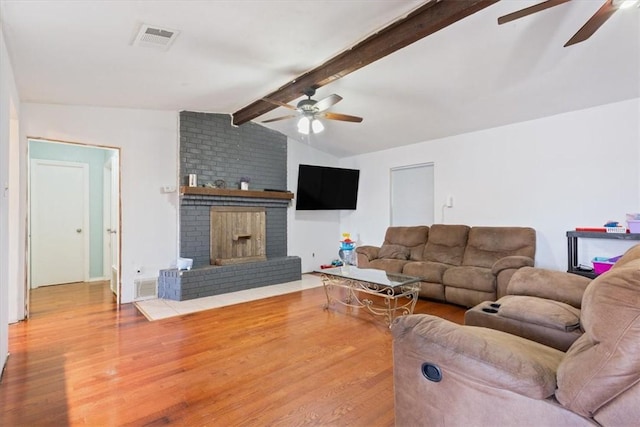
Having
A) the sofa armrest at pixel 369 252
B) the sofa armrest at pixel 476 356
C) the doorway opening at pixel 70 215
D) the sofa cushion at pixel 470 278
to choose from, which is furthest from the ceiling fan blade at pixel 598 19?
the doorway opening at pixel 70 215

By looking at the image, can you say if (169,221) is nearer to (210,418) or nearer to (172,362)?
(172,362)

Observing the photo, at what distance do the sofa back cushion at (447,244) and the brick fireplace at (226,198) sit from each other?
220 centimetres

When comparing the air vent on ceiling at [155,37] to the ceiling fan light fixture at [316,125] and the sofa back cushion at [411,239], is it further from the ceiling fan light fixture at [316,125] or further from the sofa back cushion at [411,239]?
the sofa back cushion at [411,239]

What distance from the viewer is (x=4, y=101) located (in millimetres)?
2393

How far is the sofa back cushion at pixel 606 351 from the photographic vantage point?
0.98 m

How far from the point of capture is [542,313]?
6.66 feet

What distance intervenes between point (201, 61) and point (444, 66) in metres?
2.30

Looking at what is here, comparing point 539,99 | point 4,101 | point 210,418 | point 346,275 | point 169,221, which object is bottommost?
point 210,418

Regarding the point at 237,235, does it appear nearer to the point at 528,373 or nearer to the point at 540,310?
the point at 540,310

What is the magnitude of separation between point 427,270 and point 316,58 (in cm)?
284

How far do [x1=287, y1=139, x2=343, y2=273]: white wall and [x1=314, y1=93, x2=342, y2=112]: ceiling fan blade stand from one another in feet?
8.18

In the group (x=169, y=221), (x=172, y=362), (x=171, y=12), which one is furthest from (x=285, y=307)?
(x=171, y=12)

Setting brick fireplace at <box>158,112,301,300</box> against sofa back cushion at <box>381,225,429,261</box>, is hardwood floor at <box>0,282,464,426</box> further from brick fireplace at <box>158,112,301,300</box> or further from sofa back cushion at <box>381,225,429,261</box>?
sofa back cushion at <box>381,225,429,261</box>

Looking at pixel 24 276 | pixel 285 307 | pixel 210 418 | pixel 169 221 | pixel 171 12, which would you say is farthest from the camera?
pixel 169 221
